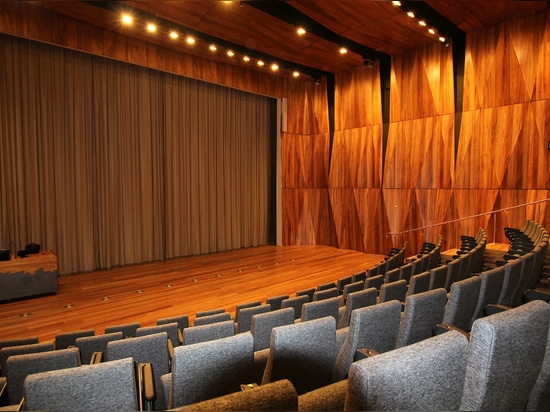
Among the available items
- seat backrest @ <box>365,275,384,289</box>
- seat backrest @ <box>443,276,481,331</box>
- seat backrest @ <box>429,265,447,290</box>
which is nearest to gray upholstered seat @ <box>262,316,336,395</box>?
seat backrest @ <box>443,276,481,331</box>

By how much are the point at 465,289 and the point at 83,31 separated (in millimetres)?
6977

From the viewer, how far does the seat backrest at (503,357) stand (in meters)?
0.86

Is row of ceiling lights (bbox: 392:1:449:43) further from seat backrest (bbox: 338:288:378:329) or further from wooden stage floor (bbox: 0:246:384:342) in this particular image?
seat backrest (bbox: 338:288:378:329)

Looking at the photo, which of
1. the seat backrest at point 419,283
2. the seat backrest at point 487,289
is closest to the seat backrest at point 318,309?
the seat backrest at point 419,283

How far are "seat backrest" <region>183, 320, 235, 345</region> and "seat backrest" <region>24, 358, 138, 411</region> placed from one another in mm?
1097

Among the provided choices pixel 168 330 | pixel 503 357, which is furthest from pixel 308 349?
pixel 168 330

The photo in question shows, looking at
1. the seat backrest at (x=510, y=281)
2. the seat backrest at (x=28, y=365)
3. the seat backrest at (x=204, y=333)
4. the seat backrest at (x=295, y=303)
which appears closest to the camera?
the seat backrest at (x=28, y=365)

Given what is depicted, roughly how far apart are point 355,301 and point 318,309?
0.97ft

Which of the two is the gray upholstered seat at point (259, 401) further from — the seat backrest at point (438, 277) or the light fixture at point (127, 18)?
the light fixture at point (127, 18)

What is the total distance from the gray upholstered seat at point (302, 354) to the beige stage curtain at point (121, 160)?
635 centimetres

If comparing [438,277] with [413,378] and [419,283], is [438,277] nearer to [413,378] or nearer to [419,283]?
[419,283]

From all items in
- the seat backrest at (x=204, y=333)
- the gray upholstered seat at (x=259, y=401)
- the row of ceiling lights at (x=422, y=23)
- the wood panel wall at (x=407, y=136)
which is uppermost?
the row of ceiling lights at (x=422, y=23)

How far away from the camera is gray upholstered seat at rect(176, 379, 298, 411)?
0.80 meters

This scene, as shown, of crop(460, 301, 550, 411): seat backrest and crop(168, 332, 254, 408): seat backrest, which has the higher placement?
crop(460, 301, 550, 411): seat backrest
